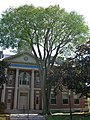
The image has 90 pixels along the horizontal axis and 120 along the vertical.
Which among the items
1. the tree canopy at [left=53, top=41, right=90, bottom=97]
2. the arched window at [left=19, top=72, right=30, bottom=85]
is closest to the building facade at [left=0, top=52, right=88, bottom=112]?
the arched window at [left=19, top=72, right=30, bottom=85]

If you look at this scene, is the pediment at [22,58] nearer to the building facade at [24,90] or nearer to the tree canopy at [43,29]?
the building facade at [24,90]

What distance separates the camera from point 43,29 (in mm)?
24016

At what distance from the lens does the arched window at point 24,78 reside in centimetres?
3366

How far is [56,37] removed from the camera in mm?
24891

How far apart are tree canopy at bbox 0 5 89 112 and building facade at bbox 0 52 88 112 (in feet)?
23.6

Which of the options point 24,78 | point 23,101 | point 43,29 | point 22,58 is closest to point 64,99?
point 23,101

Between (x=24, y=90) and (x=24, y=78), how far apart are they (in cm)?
204

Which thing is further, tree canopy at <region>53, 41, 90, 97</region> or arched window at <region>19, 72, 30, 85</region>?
arched window at <region>19, 72, 30, 85</region>

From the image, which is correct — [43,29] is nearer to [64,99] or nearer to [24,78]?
[24,78]

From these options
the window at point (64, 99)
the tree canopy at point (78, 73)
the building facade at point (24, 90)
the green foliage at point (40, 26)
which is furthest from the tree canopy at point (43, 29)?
the window at point (64, 99)

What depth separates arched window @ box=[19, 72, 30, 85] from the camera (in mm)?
33659

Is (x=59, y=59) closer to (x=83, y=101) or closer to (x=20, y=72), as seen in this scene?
(x=20, y=72)

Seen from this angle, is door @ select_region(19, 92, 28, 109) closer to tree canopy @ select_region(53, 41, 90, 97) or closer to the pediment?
the pediment

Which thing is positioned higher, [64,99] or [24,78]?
[24,78]
